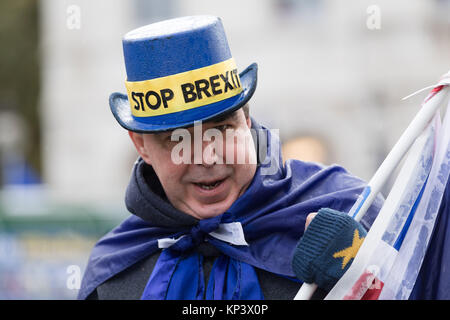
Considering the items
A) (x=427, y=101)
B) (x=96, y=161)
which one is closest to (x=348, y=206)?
(x=427, y=101)

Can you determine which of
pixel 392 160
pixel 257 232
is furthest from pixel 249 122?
pixel 392 160

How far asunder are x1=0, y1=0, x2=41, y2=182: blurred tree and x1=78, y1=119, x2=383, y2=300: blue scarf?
19.7 meters

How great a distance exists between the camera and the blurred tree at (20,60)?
21.5m

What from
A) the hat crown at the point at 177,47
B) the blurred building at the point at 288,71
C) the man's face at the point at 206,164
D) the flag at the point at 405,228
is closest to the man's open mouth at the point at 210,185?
the man's face at the point at 206,164

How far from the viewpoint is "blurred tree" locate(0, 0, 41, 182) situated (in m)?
21.5

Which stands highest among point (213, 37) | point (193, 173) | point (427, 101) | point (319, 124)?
point (213, 37)

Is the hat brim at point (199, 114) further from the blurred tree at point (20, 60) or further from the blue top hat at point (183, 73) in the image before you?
the blurred tree at point (20, 60)

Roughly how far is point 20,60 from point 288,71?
991 cm

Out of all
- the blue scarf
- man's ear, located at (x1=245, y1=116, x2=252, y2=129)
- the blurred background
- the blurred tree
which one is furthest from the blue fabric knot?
the blurred tree

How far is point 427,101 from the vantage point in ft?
7.84
